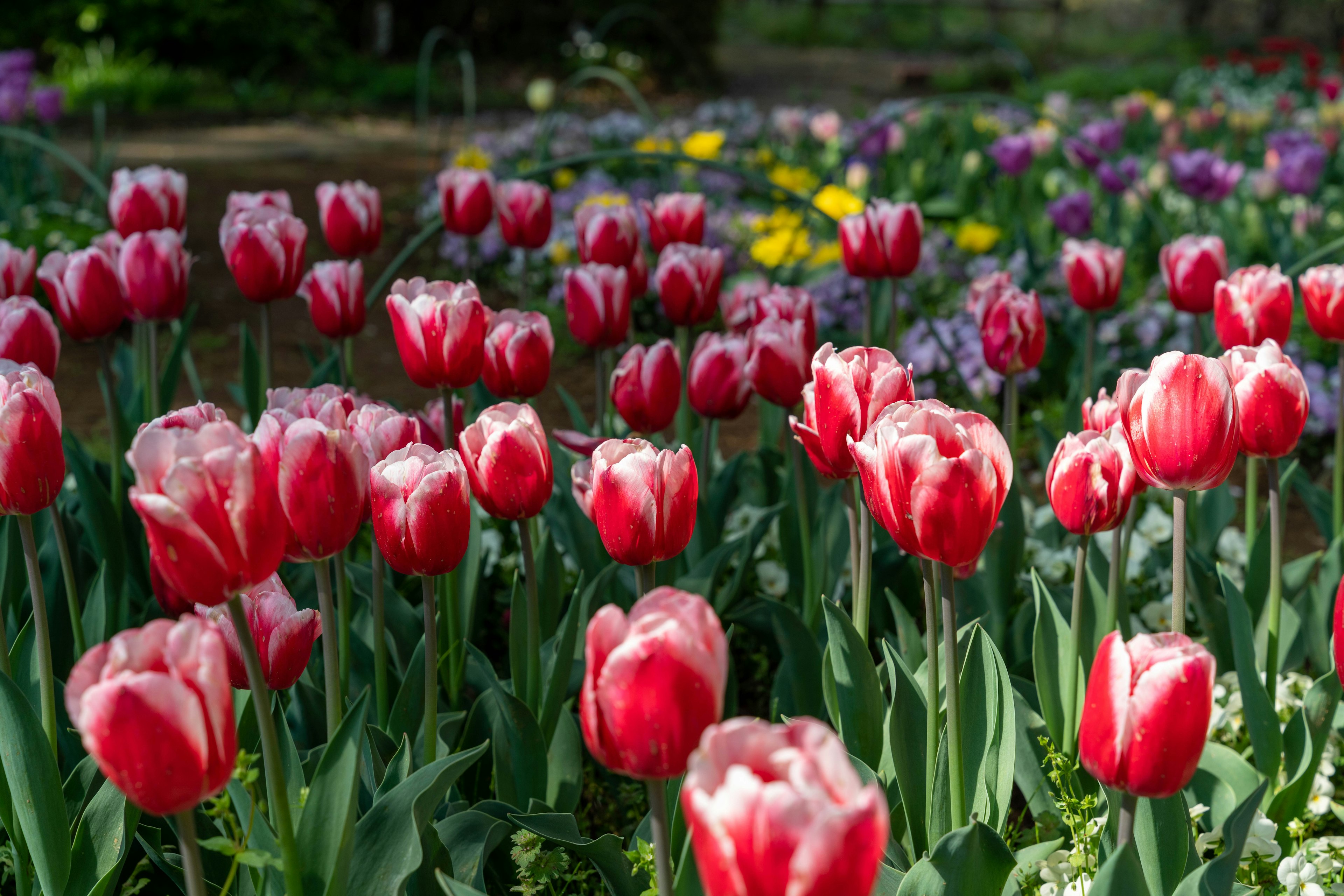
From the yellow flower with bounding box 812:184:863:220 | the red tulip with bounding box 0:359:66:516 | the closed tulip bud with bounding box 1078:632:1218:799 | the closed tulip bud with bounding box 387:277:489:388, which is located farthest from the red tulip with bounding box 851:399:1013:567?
the yellow flower with bounding box 812:184:863:220

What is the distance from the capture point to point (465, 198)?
7.93 ft

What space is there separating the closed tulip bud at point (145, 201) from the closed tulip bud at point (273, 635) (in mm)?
1159

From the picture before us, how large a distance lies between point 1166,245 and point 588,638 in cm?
181

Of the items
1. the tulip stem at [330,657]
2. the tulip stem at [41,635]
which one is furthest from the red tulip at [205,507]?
the tulip stem at [41,635]

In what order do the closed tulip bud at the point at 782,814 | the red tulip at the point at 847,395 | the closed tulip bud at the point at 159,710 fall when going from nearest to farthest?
1. the closed tulip bud at the point at 782,814
2. the closed tulip bud at the point at 159,710
3. the red tulip at the point at 847,395

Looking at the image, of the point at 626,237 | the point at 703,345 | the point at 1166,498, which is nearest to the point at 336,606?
the point at 703,345

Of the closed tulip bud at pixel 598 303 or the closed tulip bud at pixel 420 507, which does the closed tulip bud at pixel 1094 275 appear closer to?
the closed tulip bud at pixel 598 303

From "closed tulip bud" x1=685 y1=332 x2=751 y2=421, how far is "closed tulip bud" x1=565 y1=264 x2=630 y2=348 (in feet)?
0.61

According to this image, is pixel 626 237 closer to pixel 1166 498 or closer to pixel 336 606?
pixel 336 606

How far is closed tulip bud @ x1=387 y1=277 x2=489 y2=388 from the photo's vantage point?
1.55m

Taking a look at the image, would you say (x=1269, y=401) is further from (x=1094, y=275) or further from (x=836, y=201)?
(x=836, y=201)

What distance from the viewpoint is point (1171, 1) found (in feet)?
87.0

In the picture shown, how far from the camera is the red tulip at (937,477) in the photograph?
1.00m

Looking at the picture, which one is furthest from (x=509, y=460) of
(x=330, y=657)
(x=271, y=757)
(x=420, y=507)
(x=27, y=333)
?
(x=27, y=333)
